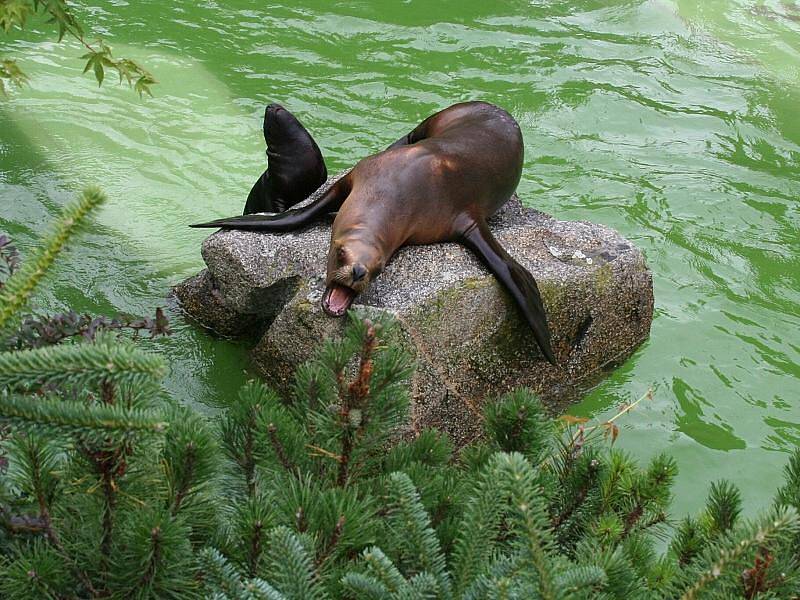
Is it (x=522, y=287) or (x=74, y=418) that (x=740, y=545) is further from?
(x=522, y=287)

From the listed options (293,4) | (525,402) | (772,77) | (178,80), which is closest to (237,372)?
(525,402)

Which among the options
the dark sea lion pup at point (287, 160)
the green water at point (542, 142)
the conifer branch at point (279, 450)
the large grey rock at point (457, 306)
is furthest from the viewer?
the dark sea lion pup at point (287, 160)

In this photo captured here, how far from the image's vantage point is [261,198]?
20.9 feet

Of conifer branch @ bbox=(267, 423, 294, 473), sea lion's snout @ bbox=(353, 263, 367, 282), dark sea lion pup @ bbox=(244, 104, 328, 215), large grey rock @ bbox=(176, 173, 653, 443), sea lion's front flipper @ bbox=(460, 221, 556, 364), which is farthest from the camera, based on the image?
dark sea lion pup @ bbox=(244, 104, 328, 215)

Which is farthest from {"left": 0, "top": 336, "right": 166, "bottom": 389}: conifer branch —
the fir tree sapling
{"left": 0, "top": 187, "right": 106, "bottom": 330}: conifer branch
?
{"left": 0, "top": 187, "right": 106, "bottom": 330}: conifer branch

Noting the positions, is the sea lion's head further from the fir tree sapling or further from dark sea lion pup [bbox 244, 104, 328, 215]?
the fir tree sapling

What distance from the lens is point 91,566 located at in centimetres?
182

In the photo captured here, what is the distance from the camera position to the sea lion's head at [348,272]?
451 centimetres

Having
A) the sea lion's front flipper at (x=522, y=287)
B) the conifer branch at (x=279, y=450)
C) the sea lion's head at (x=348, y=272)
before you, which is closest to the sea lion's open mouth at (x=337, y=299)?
the sea lion's head at (x=348, y=272)

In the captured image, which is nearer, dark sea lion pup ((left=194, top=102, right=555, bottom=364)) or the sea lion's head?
the sea lion's head

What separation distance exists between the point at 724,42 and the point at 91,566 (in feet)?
33.7

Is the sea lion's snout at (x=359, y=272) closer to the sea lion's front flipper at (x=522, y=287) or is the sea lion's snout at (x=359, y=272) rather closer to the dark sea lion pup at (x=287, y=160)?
the sea lion's front flipper at (x=522, y=287)

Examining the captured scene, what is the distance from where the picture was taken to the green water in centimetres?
559

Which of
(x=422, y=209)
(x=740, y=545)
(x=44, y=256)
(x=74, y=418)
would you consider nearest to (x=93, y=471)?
(x=74, y=418)
